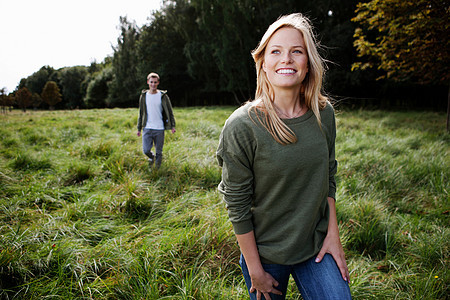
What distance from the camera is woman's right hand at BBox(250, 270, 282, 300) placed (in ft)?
3.72

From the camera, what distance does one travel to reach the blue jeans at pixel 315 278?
104cm

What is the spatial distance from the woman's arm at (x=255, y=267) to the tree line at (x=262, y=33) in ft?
3.79

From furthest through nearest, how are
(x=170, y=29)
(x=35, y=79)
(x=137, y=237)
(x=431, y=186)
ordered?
(x=35, y=79), (x=170, y=29), (x=431, y=186), (x=137, y=237)

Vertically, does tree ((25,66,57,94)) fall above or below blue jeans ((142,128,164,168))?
above

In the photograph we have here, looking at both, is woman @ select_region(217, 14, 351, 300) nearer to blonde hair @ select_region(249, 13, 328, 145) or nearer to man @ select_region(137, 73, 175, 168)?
blonde hair @ select_region(249, 13, 328, 145)

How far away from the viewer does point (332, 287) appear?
1038 mm

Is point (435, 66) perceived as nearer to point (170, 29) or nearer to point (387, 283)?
point (387, 283)

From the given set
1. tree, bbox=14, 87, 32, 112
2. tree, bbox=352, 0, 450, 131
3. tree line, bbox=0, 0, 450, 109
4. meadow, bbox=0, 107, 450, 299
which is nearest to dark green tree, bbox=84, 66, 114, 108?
tree line, bbox=0, 0, 450, 109

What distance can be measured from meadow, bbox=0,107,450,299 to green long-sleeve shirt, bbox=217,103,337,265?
3.19 ft

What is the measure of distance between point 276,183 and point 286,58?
0.58m

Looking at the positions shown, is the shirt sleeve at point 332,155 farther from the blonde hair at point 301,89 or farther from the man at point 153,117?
the man at point 153,117

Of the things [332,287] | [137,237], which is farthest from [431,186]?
[137,237]

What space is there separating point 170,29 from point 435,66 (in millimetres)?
27371

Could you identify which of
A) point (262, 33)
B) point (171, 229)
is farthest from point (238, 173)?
point (262, 33)
